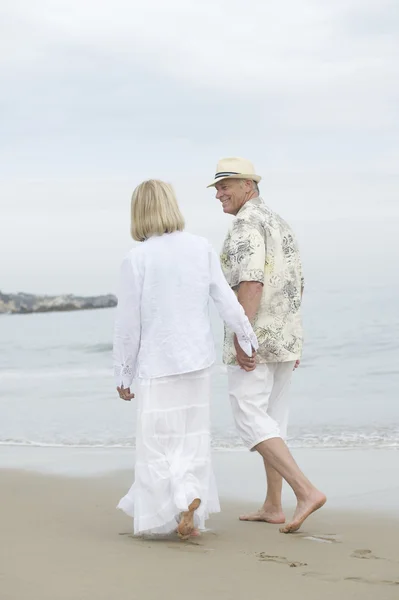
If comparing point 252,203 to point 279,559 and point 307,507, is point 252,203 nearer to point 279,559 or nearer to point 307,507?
point 307,507

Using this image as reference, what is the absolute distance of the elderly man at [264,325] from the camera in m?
4.76

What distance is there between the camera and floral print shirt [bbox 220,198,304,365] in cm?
479

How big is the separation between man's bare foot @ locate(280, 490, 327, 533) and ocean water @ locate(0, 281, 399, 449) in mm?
Answer: 3207

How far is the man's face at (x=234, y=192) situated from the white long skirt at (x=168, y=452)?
1004mm

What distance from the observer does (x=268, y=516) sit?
16.6ft

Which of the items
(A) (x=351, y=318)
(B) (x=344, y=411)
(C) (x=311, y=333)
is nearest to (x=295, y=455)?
(B) (x=344, y=411)

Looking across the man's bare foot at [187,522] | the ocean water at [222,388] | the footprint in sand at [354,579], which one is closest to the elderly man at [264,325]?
the man's bare foot at [187,522]

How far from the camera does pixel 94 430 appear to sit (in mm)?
9227

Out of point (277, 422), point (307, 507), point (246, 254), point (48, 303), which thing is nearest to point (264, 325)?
point (246, 254)


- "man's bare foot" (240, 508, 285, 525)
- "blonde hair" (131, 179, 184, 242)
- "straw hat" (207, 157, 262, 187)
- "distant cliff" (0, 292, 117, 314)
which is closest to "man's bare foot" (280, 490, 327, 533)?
"man's bare foot" (240, 508, 285, 525)

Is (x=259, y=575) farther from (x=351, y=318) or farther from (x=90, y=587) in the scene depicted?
(x=351, y=318)

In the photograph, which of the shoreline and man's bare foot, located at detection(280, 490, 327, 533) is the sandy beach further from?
the shoreline

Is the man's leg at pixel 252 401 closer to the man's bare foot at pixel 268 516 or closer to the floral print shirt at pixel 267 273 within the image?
the floral print shirt at pixel 267 273

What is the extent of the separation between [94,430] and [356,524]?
460 cm
